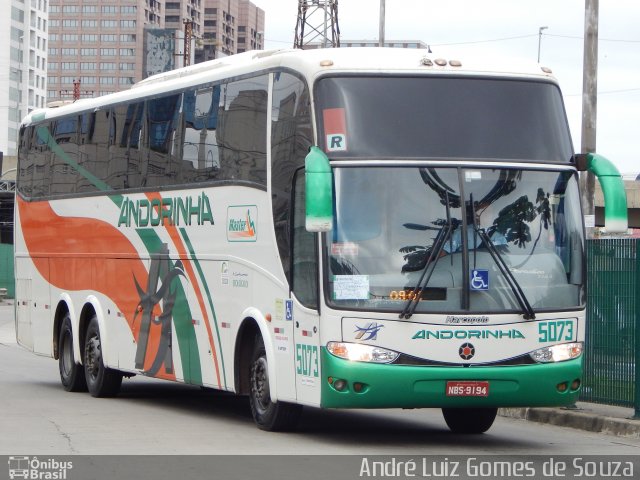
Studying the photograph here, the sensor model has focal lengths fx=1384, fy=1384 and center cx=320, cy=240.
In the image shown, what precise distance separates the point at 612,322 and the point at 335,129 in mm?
5061

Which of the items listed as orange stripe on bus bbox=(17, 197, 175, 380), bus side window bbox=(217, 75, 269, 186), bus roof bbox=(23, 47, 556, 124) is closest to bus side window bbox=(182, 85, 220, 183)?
bus side window bbox=(217, 75, 269, 186)

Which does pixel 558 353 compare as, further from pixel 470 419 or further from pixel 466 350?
pixel 470 419

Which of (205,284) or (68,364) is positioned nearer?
(205,284)

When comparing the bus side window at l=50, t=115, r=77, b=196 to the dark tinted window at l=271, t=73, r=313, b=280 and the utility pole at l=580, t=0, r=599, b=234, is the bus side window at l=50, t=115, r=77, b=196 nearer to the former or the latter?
the dark tinted window at l=271, t=73, r=313, b=280

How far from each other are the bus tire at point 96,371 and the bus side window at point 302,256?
6185 mm

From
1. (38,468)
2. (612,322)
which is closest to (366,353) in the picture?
(38,468)

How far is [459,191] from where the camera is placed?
1222 centimetres

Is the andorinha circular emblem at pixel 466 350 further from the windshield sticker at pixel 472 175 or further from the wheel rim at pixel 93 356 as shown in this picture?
the wheel rim at pixel 93 356

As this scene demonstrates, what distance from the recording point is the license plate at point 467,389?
12019 mm

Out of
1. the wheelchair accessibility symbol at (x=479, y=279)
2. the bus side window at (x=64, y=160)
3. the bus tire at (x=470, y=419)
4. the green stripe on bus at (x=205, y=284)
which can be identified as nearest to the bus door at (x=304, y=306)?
the wheelchair accessibility symbol at (x=479, y=279)

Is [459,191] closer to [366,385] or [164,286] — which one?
[366,385]

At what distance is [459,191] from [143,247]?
5766 millimetres

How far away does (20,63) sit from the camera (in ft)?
598

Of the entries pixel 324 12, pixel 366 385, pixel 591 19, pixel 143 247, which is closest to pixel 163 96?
pixel 143 247
